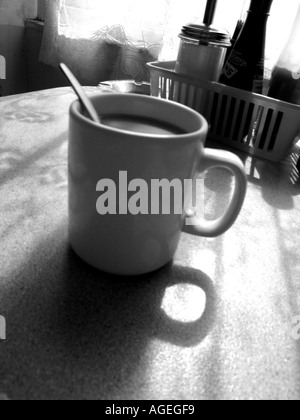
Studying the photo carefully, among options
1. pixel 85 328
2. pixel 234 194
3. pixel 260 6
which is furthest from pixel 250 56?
pixel 85 328

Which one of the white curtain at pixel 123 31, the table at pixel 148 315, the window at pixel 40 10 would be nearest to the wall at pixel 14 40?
the window at pixel 40 10

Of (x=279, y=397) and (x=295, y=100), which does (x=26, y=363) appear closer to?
(x=279, y=397)

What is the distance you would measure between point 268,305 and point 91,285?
5.9 inches

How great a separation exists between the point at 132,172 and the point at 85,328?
116 mm

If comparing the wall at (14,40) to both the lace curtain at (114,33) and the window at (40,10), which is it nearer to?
the window at (40,10)

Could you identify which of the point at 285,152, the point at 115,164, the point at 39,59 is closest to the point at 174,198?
the point at 115,164

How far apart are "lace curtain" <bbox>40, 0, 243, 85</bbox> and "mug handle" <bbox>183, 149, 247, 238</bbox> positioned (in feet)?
2.65

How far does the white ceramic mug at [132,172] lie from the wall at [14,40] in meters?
1.38

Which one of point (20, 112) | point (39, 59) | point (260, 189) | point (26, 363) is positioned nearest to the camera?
point (26, 363)

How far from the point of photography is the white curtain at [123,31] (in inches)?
35.8

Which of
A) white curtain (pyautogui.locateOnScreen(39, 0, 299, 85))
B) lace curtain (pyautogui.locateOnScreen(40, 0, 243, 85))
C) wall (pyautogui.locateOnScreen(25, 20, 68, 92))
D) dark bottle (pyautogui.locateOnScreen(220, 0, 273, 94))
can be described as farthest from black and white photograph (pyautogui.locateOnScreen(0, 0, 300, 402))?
wall (pyautogui.locateOnScreen(25, 20, 68, 92))

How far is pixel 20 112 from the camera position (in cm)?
61

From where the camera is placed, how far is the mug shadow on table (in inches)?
8.5

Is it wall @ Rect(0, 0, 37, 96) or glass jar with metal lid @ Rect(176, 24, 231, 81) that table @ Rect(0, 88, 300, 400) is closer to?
glass jar with metal lid @ Rect(176, 24, 231, 81)
